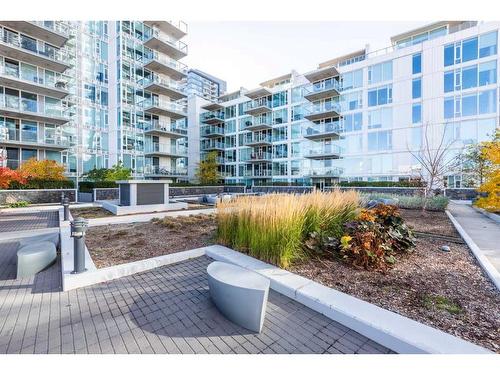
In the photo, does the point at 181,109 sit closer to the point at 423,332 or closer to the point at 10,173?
the point at 10,173

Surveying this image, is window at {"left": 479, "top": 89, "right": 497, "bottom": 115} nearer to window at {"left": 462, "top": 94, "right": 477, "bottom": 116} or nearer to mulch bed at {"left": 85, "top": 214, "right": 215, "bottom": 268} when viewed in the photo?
window at {"left": 462, "top": 94, "right": 477, "bottom": 116}

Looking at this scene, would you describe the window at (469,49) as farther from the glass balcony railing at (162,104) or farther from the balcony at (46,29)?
the balcony at (46,29)

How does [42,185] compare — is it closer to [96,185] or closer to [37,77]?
[96,185]

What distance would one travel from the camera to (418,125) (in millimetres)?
27938

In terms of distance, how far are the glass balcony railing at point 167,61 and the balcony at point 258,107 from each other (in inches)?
492

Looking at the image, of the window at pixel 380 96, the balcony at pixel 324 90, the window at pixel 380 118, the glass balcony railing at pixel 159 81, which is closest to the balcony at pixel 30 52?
the glass balcony railing at pixel 159 81

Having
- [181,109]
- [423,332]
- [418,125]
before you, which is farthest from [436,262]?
[181,109]

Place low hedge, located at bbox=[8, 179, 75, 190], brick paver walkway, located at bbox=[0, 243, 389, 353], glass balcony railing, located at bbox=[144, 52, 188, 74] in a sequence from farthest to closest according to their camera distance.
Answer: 1. glass balcony railing, located at bbox=[144, 52, 188, 74]
2. low hedge, located at bbox=[8, 179, 75, 190]
3. brick paver walkway, located at bbox=[0, 243, 389, 353]

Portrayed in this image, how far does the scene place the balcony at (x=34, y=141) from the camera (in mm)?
21491

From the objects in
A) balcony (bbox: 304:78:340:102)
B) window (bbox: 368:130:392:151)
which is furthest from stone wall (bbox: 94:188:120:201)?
window (bbox: 368:130:392:151)

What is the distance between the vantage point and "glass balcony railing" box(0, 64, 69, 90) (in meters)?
21.8

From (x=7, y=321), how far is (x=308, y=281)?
4162mm

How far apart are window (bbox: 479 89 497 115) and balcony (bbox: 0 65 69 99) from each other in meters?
42.1

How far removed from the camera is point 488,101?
24.2m
